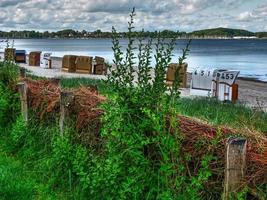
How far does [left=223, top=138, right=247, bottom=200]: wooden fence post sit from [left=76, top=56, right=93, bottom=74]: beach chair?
29.3 metres

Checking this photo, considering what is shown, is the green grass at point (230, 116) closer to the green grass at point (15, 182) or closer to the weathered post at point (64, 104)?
the weathered post at point (64, 104)

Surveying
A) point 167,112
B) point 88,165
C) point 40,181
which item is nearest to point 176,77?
point 167,112

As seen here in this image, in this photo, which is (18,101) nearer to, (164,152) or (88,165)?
(88,165)

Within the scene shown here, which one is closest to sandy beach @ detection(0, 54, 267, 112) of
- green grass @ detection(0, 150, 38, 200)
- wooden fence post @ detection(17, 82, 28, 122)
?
wooden fence post @ detection(17, 82, 28, 122)

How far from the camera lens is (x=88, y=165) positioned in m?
6.36

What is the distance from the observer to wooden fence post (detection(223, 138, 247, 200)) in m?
4.61

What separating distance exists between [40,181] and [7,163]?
1.01 m

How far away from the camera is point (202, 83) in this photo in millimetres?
20172

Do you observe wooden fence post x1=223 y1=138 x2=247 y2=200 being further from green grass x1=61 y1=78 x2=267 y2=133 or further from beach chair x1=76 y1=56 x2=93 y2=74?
beach chair x1=76 y1=56 x2=93 y2=74

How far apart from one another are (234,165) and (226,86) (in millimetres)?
13696

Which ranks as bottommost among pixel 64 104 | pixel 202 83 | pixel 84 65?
pixel 84 65

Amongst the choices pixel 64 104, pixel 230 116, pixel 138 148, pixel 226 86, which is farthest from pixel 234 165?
pixel 226 86

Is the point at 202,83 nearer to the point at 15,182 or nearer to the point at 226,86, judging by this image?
the point at 226,86

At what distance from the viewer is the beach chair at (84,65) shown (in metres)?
33.8
